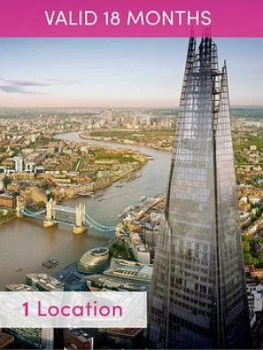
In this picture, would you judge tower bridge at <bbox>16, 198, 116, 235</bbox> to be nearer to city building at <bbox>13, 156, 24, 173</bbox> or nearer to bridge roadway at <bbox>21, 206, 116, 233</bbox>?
bridge roadway at <bbox>21, 206, 116, 233</bbox>

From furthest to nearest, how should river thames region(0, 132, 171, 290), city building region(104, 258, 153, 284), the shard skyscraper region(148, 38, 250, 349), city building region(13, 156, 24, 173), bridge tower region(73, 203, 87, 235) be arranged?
1. bridge tower region(73, 203, 87, 235)
2. city building region(13, 156, 24, 173)
3. river thames region(0, 132, 171, 290)
4. city building region(104, 258, 153, 284)
5. the shard skyscraper region(148, 38, 250, 349)

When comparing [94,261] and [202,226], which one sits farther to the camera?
[94,261]

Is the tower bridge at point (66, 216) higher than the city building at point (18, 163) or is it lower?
lower

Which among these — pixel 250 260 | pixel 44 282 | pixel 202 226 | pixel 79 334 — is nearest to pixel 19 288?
pixel 44 282

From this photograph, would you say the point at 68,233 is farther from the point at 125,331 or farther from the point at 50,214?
the point at 125,331

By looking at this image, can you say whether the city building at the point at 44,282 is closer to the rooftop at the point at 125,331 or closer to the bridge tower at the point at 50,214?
the rooftop at the point at 125,331

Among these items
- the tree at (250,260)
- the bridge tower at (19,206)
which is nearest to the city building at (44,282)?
the bridge tower at (19,206)

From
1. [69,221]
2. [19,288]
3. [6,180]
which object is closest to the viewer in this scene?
[19,288]

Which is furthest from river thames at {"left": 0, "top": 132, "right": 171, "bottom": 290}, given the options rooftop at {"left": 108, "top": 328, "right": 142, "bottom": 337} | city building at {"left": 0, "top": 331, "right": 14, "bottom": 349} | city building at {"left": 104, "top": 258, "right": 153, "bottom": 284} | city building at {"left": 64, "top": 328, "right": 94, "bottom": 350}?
rooftop at {"left": 108, "top": 328, "right": 142, "bottom": 337}
